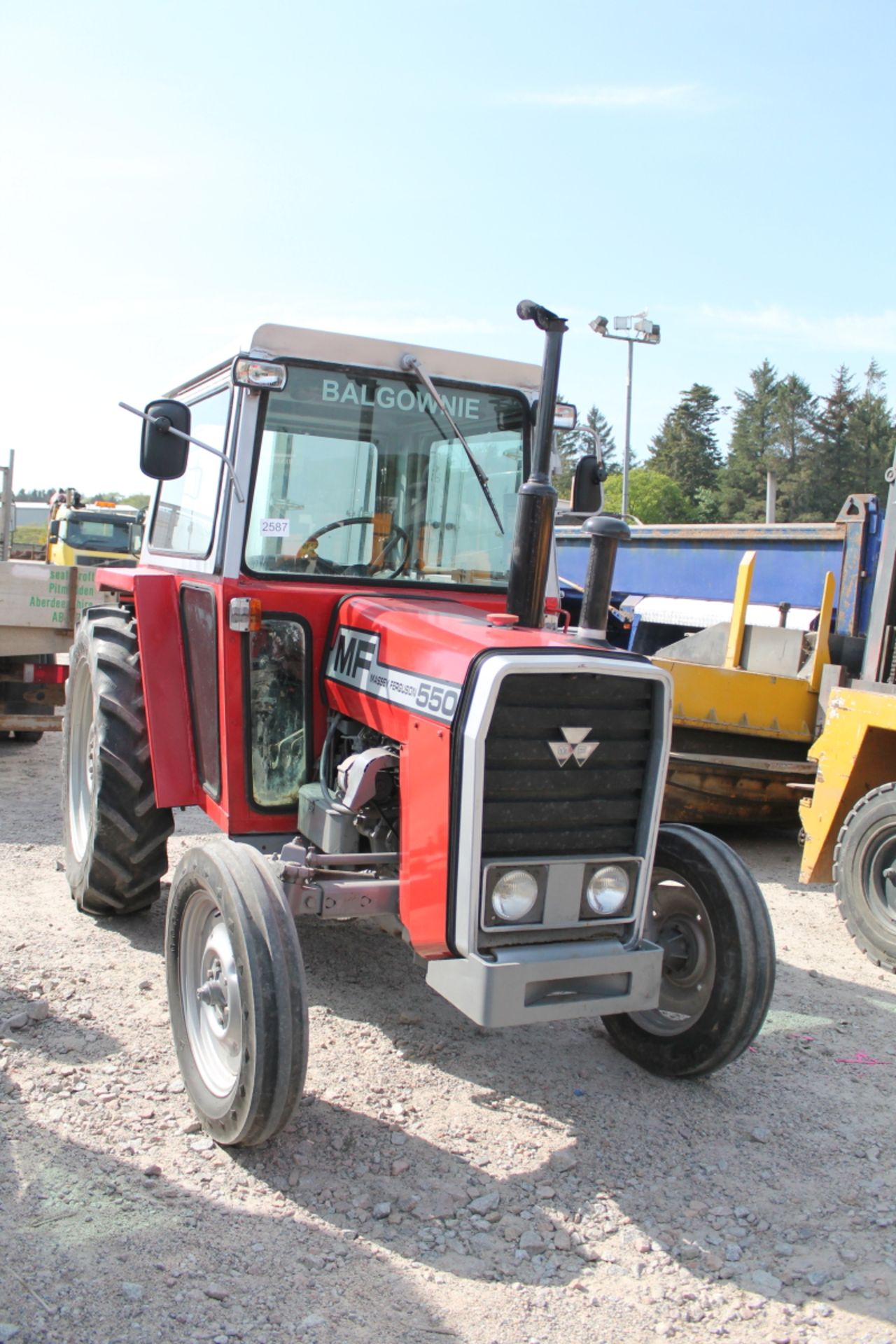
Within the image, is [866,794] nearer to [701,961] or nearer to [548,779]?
[701,961]

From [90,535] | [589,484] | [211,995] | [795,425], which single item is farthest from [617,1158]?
[795,425]

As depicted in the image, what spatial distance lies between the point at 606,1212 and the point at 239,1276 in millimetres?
991

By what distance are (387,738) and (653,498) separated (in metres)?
61.1

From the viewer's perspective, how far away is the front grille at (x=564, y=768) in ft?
10.1

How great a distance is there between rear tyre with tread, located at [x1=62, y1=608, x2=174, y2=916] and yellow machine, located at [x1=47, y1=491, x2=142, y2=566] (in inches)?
499

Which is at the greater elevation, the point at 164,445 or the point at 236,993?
the point at 164,445

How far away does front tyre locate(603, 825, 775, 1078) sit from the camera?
3570mm

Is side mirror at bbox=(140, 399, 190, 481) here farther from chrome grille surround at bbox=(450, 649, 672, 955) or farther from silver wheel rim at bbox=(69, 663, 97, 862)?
silver wheel rim at bbox=(69, 663, 97, 862)

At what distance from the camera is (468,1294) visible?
8.63 ft

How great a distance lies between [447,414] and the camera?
4.02m

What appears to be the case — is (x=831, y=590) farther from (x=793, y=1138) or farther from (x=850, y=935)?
(x=793, y=1138)

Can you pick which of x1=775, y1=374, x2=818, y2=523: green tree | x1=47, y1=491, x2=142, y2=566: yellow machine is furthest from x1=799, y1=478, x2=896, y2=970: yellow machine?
x1=775, y1=374, x2=818, y2=523: green tree

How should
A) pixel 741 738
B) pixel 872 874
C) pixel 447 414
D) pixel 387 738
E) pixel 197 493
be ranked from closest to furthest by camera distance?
pixel 387 738 < pixel 447 414 < pixel 197 493 < pixel 872 874 < pixel 741 738

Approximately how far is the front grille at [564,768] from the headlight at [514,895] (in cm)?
8
